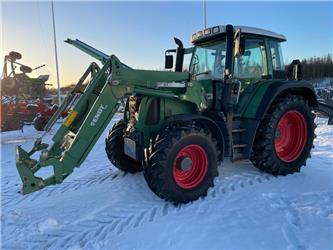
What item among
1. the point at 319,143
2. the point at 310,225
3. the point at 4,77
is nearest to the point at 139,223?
the point at 310,225

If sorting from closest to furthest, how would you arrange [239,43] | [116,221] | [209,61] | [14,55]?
1. [116,221]
2. [239,43]
3. [209,61]
4. [14,55]

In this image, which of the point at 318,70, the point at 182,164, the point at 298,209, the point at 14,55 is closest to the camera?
the point at 298,209

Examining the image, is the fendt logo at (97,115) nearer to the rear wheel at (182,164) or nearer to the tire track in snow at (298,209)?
the rear wheel at (182,164)

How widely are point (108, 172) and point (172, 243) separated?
277 centimetres

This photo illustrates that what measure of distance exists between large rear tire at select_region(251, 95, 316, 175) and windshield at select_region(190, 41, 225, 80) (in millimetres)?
1063

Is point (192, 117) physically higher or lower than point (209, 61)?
lower

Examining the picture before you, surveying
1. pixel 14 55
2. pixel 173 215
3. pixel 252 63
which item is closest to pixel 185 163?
pixel 173 215

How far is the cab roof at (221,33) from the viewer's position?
507cm

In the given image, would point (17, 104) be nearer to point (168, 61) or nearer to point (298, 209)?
point (168, 61)

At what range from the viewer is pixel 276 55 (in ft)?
18.6

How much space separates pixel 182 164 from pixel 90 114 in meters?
1.32

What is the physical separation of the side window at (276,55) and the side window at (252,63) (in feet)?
0.73

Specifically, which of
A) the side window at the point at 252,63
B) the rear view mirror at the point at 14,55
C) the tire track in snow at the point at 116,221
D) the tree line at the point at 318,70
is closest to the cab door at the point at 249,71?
the side window at the point at 252,63

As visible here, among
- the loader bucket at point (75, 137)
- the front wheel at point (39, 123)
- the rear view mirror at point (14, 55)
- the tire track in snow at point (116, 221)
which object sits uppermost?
the rear view mirror at point (14, 55)
